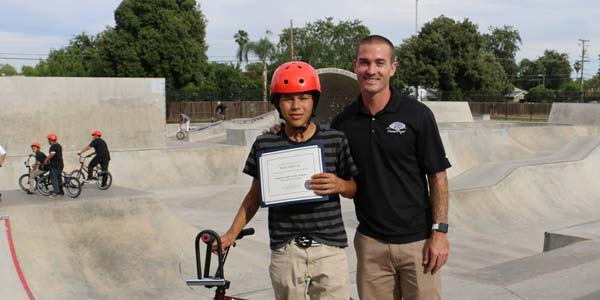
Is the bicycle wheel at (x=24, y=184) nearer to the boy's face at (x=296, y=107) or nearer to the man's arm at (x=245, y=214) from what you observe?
the man's arm at (x=245, y=214)

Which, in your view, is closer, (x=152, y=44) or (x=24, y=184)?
(x=24, y=184)

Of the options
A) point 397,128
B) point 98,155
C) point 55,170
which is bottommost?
point 55,170

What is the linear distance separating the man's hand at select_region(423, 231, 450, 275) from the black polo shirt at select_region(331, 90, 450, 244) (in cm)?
7

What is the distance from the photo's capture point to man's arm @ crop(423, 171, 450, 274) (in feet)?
9.20

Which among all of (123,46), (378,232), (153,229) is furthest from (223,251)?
(123,46)

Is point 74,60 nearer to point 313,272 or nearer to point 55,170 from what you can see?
point 55,170

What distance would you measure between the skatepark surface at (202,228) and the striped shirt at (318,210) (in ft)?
2.00

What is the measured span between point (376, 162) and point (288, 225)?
54cm

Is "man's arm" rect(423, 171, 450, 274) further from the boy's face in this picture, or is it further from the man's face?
the boy's face

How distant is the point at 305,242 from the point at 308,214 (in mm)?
130

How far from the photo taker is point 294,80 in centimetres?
260

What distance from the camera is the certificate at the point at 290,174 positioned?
8.43 ft

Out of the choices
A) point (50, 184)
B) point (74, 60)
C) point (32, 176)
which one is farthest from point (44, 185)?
point (74, 60)

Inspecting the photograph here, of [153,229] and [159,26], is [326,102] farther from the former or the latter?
[159,26]
